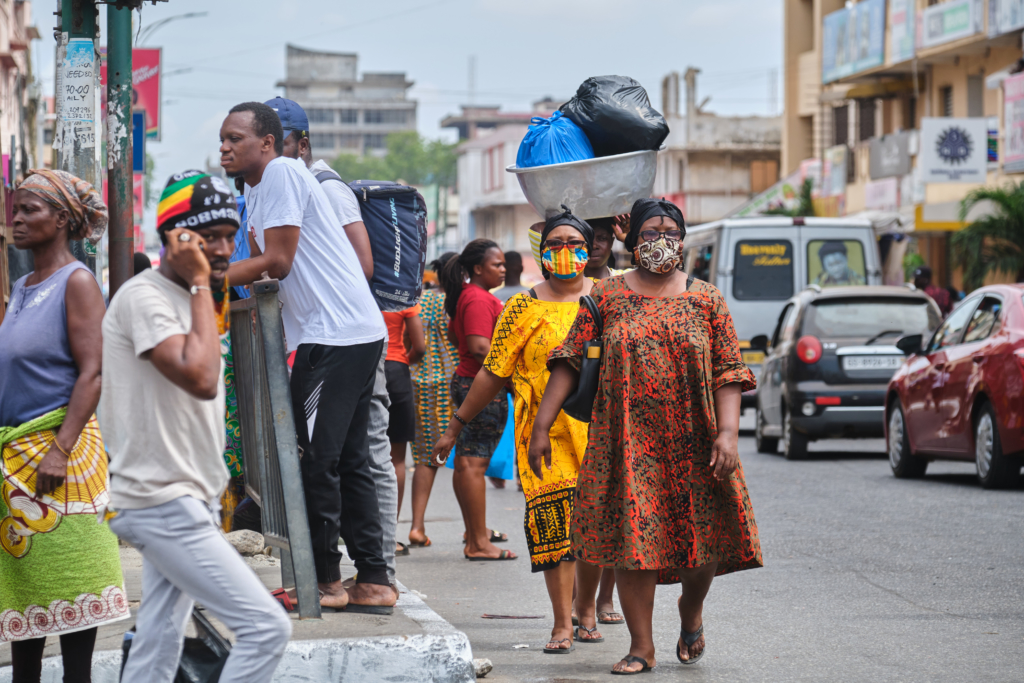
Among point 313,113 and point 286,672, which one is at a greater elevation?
point 313,113

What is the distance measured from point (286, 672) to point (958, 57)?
101ft

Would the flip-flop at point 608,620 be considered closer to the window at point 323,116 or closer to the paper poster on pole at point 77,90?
the paper poster on pole at point 77,90

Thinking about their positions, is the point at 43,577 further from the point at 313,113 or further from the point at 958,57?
the point at 313,113

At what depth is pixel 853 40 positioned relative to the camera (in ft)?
121

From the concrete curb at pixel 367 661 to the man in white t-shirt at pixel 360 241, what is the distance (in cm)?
68

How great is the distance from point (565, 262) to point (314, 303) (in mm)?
1268

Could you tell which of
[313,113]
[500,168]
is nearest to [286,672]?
[500,168]

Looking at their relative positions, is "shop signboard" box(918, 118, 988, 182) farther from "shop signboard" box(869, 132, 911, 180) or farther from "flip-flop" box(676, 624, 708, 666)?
"flip-flop" box(676, 624, 708, 666)

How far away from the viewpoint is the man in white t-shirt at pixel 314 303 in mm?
5227

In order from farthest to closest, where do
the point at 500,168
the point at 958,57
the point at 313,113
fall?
the point at 313,113, the point at 500,168, the point at 958,57

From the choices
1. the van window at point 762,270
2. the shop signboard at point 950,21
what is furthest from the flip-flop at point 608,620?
the shop signboard at point 950,21

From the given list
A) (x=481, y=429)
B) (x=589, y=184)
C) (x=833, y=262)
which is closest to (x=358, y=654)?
(x=589, y=184)

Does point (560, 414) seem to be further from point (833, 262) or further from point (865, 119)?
point (865, 119)

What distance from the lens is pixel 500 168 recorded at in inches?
3684
